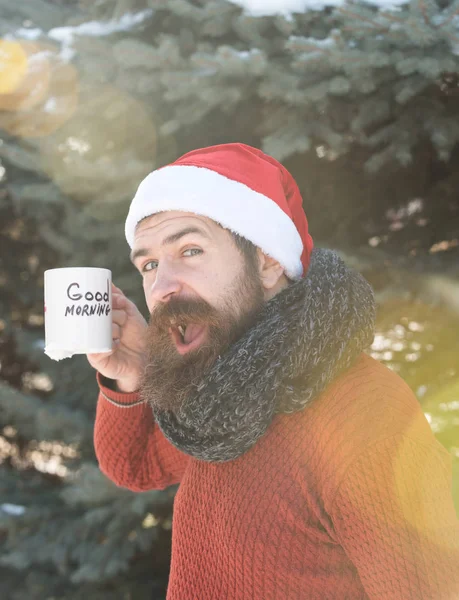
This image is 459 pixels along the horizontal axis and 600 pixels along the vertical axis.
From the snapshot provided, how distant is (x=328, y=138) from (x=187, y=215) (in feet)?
3.91

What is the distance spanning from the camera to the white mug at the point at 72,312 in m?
1.49

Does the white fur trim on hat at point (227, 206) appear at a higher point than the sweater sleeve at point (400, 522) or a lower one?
higher

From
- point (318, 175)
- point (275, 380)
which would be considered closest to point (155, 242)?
point (275, 380)

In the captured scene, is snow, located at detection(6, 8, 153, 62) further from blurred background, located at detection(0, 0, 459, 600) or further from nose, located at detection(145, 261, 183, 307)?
nose, located at detection(145, 261, 183, 307)

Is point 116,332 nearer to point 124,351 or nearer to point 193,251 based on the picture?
point 124,351

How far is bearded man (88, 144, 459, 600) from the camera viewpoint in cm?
117

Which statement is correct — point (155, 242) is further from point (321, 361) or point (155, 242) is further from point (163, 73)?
point (163, 73)

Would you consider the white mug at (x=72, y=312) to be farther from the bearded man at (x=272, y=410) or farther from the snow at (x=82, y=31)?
the snow at (x=82, y=31)

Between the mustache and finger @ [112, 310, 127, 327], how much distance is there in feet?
1.29

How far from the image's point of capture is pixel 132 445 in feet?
6.11

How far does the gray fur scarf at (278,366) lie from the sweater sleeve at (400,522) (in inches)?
8.7

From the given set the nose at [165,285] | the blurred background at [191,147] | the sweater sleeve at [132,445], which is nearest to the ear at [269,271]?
the nose at [165,285]

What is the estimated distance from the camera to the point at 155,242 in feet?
5.25

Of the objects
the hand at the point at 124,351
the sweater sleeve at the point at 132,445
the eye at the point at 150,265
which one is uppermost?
the eye at the point at 150,265
